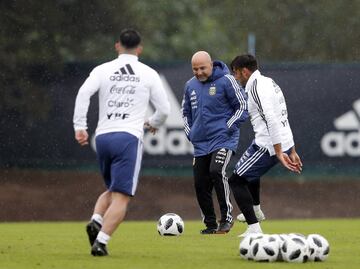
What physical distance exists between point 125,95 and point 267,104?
7.84ft

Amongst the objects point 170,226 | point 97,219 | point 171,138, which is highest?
point 97,219

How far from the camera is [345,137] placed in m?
22.0

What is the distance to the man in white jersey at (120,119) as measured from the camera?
37.7 ft

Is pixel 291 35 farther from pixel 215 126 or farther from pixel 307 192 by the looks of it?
pixel 215 126

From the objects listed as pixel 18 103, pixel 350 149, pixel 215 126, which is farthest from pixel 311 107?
pixel 215 126

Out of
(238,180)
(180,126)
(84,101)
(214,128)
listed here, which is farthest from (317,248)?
(180,126)

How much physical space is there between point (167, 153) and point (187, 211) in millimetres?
1694

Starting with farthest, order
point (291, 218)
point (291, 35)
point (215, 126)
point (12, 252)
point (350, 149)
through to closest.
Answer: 1. point (291, 35)
2. point (291, 218)
3. point (350, 149)
4. point (215, 126)
5. point (12, 252)

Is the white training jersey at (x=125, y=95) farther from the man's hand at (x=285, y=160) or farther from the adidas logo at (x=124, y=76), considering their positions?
the man's hand at (x=285, y=160)

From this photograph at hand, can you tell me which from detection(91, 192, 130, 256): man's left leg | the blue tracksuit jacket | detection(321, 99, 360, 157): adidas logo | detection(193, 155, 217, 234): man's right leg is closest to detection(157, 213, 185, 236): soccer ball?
detection(193, 155, 217, 234): man's right leg

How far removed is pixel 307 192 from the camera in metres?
24.3

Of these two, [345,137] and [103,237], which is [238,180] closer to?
[103,237]

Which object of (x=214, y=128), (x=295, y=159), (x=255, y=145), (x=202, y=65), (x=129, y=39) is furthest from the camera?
(x=214, y=128)

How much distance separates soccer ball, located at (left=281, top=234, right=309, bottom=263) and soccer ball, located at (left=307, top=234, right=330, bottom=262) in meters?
0.13
